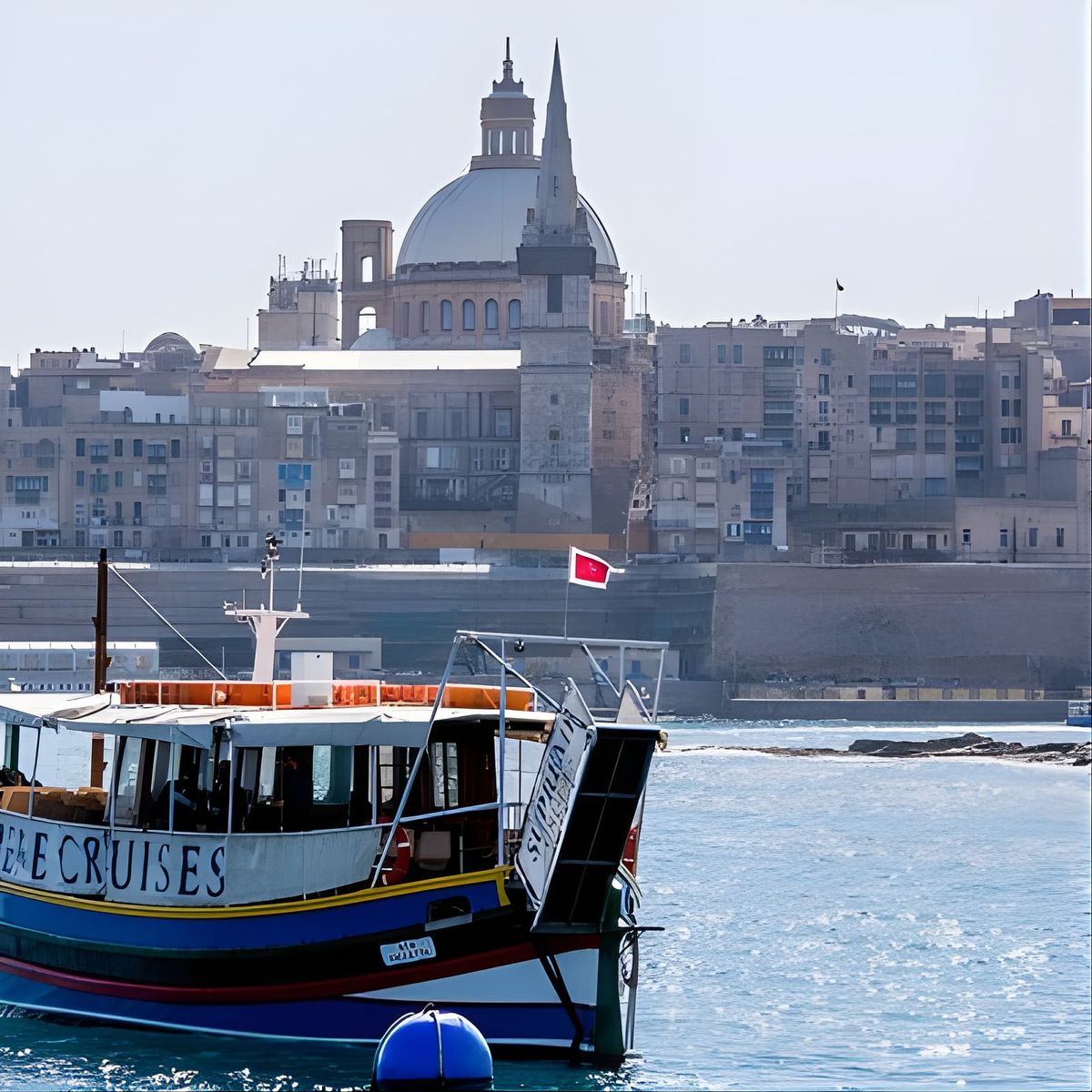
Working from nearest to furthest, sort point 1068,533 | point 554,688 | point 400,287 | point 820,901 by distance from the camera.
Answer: point 820,901, point 554,688, point 1068,533, point 400,287

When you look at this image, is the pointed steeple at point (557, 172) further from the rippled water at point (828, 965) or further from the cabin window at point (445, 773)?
the cabin window at point (445, 773)

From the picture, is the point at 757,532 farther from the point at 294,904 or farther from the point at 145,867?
the point at 294,904

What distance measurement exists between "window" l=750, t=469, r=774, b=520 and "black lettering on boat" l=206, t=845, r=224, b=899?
76.8 metres

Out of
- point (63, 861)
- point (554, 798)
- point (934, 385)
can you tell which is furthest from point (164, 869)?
point (934, 385)

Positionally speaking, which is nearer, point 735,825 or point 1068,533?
point 735,825

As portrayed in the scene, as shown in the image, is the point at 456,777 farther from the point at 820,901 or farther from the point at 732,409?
the point at 732,409

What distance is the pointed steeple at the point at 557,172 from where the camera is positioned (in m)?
97.8

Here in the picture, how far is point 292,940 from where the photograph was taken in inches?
684

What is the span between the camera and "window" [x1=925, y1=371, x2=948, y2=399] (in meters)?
101

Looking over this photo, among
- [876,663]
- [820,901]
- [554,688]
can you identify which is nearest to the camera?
[820,901]

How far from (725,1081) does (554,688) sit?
2177 inches

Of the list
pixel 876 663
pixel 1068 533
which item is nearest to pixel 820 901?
pixel 876 663

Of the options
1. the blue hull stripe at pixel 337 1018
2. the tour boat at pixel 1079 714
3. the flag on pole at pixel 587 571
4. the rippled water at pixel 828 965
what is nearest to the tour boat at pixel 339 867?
the blue hull stripe at pixel 337 1018

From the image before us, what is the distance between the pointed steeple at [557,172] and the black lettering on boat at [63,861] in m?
81.0
